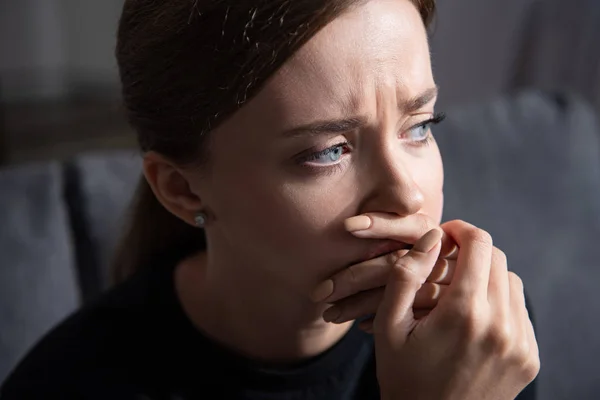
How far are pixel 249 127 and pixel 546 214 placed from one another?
819mm

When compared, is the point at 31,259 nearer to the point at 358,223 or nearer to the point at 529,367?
the point at 358,223

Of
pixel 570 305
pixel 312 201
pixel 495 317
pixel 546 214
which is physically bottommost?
pixel 570 305

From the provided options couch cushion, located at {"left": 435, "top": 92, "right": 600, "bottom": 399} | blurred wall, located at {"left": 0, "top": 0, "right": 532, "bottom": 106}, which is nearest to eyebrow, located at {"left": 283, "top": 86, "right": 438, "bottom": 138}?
couch cushion, located at {"left": 435, "top": 92, "right": 600, "bottom": 399}

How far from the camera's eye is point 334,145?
90 centimetres

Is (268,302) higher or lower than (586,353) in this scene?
higher

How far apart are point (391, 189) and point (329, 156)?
0.27 ft

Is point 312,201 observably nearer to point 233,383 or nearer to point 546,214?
point 233,383

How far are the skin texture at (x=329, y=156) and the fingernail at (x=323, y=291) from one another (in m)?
0.02

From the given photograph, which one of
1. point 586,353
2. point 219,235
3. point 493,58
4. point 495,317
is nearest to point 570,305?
point 586,353

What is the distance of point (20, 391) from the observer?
113 centimetres

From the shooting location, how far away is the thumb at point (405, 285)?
903 mm

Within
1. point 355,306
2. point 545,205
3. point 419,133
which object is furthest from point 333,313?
point 545,205

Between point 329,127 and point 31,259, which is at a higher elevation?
point 329,127

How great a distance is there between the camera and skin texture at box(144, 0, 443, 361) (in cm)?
88
